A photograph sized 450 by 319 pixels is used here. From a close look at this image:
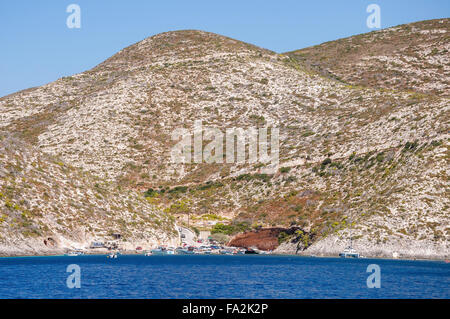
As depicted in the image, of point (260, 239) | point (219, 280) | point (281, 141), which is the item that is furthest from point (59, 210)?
point (281, 141)

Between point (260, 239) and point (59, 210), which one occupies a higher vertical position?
point (59, 210)

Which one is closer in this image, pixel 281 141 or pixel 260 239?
pixel 260 239

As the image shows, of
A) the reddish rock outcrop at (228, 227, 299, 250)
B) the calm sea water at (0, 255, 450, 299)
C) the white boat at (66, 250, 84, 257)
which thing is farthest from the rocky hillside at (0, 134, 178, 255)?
the reddish rock outcrop at (228, 227, 299, 250)

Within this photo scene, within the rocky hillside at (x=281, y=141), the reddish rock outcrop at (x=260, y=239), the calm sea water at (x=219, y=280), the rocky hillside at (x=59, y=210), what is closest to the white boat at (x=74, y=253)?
the rocky hillside at (x=59, y=210)

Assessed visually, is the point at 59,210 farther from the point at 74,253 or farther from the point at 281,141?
the point at 281,141

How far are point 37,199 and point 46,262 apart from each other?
18.7m

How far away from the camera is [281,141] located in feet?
490

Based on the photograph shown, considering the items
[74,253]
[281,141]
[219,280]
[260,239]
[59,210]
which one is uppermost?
[281,141]

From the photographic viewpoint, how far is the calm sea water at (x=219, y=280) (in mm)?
53406

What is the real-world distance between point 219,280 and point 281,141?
87130mm

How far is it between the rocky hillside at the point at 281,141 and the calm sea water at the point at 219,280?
1526 cm

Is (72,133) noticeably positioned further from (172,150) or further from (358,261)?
(358,261)

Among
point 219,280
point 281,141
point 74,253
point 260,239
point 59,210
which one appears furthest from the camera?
point 281,141

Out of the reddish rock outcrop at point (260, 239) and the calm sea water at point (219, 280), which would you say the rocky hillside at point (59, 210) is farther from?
the reddish rock outcrop at point (260, 239)
